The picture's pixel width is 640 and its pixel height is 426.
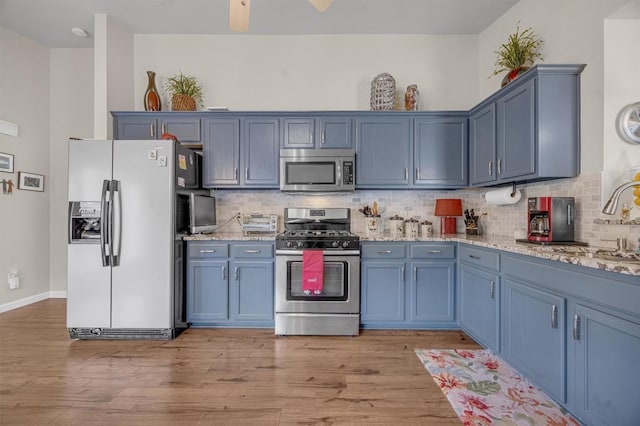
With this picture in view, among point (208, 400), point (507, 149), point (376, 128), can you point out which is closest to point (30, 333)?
point (208, 400)

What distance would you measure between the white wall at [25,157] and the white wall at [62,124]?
6 centimetres

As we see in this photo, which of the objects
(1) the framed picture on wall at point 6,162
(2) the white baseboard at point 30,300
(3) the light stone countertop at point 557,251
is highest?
(1) the framed picture on wall at point 6,162

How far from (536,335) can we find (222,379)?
2187 millimetres

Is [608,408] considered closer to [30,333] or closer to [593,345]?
[593,345]

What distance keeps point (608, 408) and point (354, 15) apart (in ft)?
12.5

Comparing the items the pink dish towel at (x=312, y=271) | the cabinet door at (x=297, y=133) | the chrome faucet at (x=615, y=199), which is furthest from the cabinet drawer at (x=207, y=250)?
the chrome faucet at (x=615, y=199)

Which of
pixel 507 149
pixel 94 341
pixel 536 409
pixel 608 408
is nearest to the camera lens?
pixel 608 408

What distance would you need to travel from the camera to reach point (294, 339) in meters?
2.89

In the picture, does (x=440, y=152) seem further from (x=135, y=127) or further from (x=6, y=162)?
(x=6, y=162)

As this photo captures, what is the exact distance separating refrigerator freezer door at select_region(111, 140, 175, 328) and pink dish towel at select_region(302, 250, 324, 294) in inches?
49.8

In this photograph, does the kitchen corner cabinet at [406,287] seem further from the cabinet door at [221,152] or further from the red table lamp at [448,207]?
the cabinet door at [221,152]

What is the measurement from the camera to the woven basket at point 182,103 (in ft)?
11.5

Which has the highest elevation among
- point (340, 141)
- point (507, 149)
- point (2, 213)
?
point (340, 141)

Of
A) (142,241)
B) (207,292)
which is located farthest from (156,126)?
(207,292)
